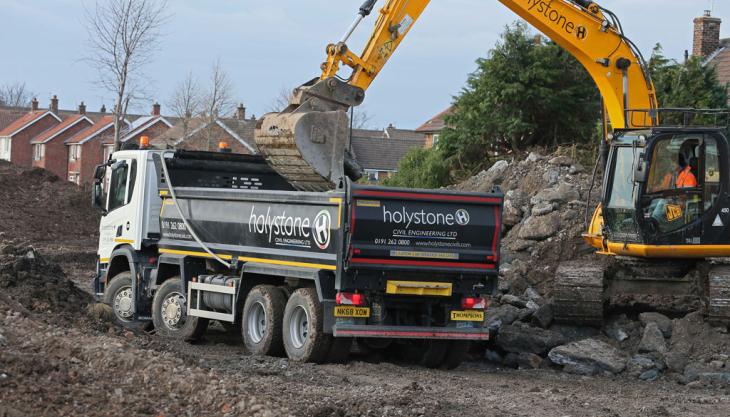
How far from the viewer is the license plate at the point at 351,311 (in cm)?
1229

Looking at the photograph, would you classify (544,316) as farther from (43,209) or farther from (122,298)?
(43,209)

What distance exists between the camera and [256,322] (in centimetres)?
1375

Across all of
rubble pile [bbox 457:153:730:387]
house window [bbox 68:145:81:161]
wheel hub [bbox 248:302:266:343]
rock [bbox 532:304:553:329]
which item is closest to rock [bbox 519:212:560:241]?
rubble pile [bbox 457:153:730:387]

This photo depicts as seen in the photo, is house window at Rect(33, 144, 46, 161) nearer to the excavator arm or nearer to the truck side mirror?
the excavator arm

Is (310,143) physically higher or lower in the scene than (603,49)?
lower

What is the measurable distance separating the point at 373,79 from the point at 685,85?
1367 cm

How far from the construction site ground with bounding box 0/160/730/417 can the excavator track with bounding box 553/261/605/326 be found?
1234 mm

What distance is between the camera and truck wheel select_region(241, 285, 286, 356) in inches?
520

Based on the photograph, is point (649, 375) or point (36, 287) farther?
point (36, 287)

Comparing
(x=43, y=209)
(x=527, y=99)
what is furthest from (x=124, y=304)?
(x=43, y=209)

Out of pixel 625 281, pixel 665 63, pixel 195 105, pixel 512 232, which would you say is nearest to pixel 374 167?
pixel 195 105

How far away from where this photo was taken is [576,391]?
11656mm

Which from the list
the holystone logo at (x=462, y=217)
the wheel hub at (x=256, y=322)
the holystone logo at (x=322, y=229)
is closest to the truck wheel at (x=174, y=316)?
the wheel hub at (x=256, y=322)

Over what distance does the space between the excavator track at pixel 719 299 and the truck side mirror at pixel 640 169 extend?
1579 millimetres
